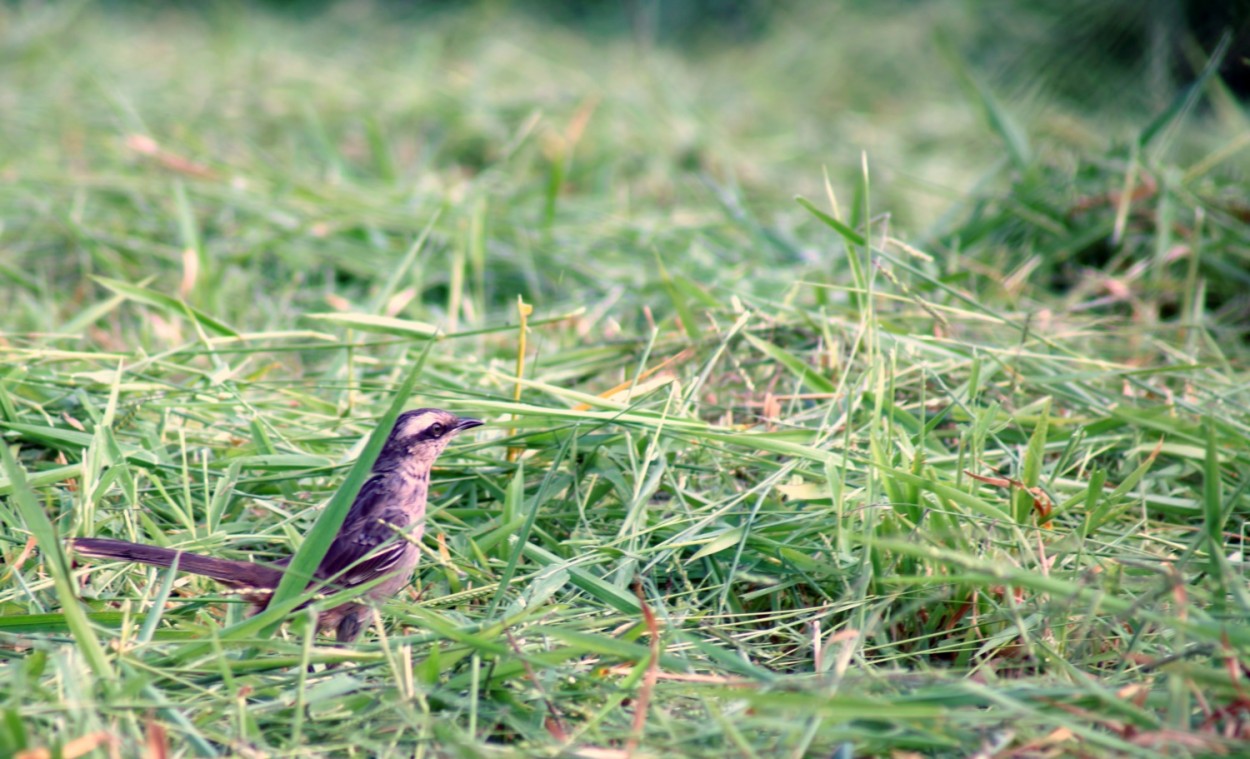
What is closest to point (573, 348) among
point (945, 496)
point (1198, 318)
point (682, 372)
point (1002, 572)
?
point (682, 372)

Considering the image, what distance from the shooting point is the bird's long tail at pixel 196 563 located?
2.40 meters

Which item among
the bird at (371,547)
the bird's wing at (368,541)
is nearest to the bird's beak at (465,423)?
the bird at (371,547)

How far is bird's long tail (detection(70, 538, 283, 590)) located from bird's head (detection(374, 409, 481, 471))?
1.54 feet

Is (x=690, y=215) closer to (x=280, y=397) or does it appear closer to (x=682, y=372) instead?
(x=682, y=372)

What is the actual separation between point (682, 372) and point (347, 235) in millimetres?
2300

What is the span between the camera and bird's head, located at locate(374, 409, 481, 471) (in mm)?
2877

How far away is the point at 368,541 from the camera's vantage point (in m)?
2.76

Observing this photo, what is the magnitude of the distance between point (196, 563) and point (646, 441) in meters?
1.20

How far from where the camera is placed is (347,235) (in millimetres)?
5070

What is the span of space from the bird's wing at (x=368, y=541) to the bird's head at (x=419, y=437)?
0.25 feet

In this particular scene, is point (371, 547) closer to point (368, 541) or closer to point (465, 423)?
point (368, 541)

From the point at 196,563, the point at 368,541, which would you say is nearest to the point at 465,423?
the point at 368,541

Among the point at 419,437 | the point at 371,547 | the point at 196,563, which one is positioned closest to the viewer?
the point at 196,563

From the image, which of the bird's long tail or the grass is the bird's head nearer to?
the grass
